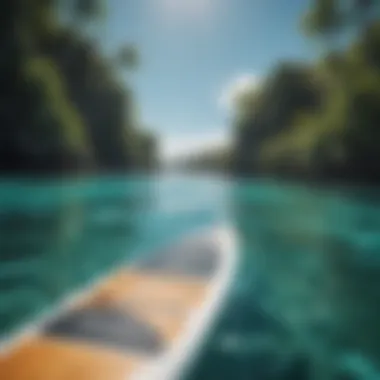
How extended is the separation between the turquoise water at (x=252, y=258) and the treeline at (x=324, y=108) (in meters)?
0.22

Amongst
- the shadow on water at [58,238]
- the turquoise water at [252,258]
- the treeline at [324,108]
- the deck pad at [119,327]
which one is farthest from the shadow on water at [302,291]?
the shadow on water at [58,238]

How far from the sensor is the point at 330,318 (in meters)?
1.49

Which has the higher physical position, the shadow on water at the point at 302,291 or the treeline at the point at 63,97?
the treeline at the point at 63,97

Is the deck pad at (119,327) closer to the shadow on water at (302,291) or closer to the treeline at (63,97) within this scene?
the shadow on water at (302,291)

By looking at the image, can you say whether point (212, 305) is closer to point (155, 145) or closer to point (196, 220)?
point (155, 145)

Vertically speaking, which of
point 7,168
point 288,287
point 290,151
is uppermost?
point 7,168

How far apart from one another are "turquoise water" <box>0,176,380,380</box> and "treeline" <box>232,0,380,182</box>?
224mm

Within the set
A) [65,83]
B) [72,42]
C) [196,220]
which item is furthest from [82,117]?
[196,220]

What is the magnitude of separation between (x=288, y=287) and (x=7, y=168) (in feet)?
9.62

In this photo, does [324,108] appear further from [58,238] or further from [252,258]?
[58,238]

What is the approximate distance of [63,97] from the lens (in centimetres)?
259

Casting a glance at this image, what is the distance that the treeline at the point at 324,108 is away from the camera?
1.63m

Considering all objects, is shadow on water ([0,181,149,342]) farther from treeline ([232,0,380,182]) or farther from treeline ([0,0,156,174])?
treeline ([232,0,380,182])

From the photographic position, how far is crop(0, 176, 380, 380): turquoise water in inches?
52.9
